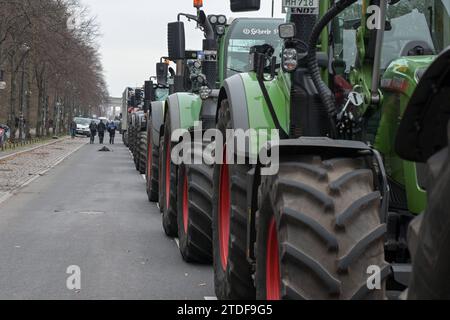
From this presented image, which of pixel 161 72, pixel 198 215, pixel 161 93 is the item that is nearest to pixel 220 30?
pixel 198 215

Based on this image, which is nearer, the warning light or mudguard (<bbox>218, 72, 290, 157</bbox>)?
mudguard (<bbox>218, 72, 290, 157</bbox>)

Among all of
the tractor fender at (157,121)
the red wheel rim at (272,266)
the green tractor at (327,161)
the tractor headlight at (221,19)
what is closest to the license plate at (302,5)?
the green tractor at (327,161)

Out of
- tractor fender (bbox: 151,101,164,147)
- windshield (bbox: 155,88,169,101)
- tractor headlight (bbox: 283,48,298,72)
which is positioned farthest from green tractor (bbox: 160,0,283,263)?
windshield (bbox: 155,88,169,101)

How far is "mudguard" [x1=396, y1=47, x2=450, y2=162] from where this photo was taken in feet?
9.39

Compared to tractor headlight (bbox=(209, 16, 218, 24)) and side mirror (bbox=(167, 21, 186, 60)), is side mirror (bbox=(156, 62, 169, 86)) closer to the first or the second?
tractor headlight (bbox=(209, 16, 218, 24))

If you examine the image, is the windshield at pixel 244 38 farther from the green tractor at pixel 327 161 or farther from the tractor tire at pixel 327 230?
the tractor tire at pixel 327 230

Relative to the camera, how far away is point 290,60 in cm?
532

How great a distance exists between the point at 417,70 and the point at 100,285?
12.8 feet

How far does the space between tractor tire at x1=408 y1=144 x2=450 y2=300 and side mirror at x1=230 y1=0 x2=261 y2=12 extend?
3301 millimetres

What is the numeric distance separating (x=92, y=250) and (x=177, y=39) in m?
2.66

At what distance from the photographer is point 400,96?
457 centimetres

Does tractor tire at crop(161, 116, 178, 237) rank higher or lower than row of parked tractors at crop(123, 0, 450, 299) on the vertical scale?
lower

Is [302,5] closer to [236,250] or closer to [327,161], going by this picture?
[327,161]
